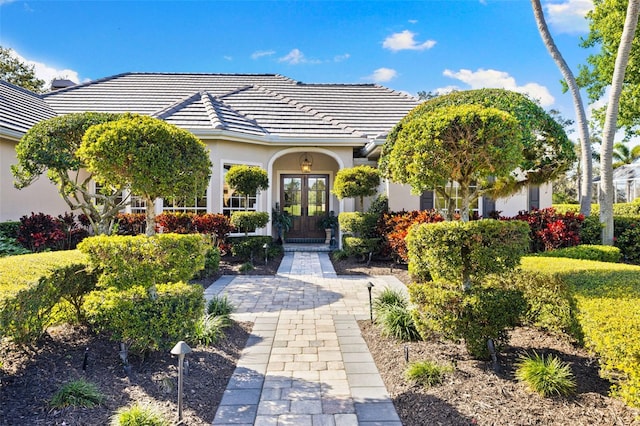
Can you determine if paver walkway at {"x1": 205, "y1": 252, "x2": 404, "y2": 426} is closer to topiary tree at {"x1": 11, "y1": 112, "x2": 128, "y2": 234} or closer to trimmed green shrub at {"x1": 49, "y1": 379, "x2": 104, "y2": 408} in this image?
trimmed green shrub at {"x1": 49, "y1": 379, "x2": 104, "y2": 408}

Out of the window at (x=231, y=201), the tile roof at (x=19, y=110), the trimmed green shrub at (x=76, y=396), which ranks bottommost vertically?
the trimmed green shrub at (x=76, y=396)

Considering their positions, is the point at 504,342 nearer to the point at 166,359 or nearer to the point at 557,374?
the point at 557,374

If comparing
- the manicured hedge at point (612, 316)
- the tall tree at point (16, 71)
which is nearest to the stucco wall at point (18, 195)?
the manicured hedge at point (612, 316)

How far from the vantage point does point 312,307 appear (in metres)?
6.05

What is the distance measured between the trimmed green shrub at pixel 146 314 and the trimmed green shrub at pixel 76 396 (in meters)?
0.50

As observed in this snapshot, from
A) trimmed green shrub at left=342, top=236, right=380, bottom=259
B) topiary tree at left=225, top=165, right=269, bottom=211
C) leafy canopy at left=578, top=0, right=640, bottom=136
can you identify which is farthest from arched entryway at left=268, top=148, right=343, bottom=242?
leafy canopy at left=578, top=0, right=640, bottom=136

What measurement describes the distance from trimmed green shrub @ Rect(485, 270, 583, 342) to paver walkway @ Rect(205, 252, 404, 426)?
190 centimetres

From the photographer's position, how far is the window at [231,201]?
1098cm

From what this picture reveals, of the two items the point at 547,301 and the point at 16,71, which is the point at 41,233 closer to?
the point at 547,301

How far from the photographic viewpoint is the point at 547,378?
2971mm

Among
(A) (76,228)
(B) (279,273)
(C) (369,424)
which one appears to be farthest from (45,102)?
(C) (369,424)

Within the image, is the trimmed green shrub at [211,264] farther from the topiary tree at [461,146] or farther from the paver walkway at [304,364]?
the topiary tree at [461,146]

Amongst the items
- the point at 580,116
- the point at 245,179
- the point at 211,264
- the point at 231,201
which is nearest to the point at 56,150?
the point at 211,264

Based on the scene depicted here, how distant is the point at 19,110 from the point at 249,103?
7.38m
